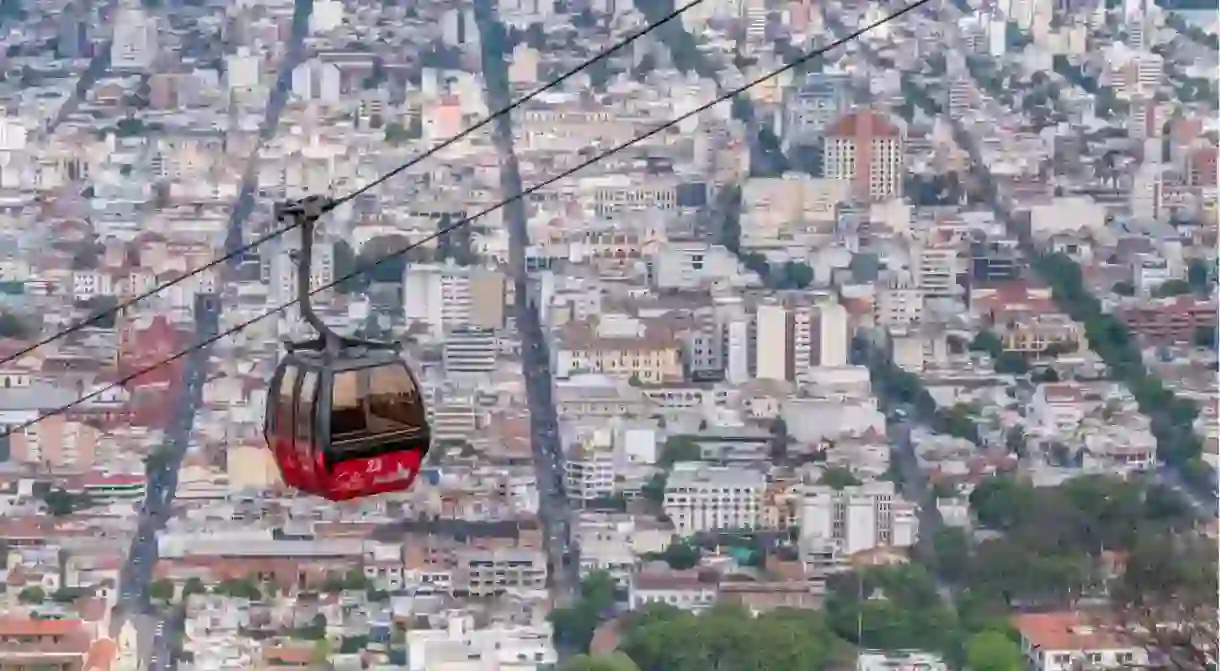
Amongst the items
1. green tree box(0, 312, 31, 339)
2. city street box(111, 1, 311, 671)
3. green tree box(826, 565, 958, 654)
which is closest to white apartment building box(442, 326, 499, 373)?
city street box(111, 1, 311, 671)

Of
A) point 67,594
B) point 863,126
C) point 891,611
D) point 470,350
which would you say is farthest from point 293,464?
point 863,126

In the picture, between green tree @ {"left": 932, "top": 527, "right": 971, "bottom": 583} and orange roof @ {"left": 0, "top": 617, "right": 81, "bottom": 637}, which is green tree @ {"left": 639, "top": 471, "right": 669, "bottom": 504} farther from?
orange roof @ {"left": 0, "top": 617, "right": 81, "bottom": 637}

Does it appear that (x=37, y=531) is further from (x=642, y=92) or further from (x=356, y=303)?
(x=642, y=92)

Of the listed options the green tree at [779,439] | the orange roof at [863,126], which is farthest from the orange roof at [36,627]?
the orange roof at [863,126]

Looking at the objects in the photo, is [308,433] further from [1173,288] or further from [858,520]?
[1173,288]

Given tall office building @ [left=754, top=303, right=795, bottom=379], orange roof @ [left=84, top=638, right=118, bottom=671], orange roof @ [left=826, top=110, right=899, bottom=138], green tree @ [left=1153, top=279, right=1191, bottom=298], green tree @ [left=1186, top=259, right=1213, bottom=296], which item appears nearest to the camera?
orange roof @ [left=84, top=638, right=118, bottom=671]

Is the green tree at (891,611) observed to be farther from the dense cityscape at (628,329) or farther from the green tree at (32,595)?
the green tree at (32,595)
